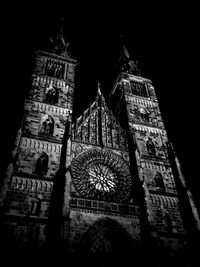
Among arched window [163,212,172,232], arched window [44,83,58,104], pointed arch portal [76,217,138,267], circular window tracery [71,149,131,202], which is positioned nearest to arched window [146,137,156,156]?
circular window tracery [71,149,131,202]

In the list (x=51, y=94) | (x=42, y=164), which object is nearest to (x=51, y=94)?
(x=51, y=94)

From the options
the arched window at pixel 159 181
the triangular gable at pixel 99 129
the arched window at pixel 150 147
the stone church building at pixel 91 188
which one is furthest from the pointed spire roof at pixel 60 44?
the arched window at pixel 159 181

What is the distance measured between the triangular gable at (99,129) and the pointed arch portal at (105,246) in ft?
21.5

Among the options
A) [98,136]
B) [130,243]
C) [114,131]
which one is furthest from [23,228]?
[114,131]

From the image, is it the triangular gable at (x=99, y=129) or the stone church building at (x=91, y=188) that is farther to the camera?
the triangular gable at (x=99, y=129)

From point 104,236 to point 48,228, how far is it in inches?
141

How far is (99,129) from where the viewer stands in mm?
20641

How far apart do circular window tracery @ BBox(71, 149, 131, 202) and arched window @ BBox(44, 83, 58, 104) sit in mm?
5983

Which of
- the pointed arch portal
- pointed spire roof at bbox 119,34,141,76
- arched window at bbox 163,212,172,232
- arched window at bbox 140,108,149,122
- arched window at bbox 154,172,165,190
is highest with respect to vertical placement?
pointed spire roof at bbox 119,34,141,76

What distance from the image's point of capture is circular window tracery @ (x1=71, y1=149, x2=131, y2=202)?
55.8ft

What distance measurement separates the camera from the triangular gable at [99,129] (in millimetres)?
19578

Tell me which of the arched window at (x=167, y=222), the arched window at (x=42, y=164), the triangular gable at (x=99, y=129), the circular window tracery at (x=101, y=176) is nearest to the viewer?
the arched window at (x=42, y=164)

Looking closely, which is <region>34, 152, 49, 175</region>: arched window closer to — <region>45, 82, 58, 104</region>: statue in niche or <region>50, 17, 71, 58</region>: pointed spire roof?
<region>45, 82, 58, 104</region>: statue in niche

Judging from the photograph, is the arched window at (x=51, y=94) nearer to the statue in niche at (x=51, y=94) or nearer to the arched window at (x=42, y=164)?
the statue in niche at (x=51, y=94)
